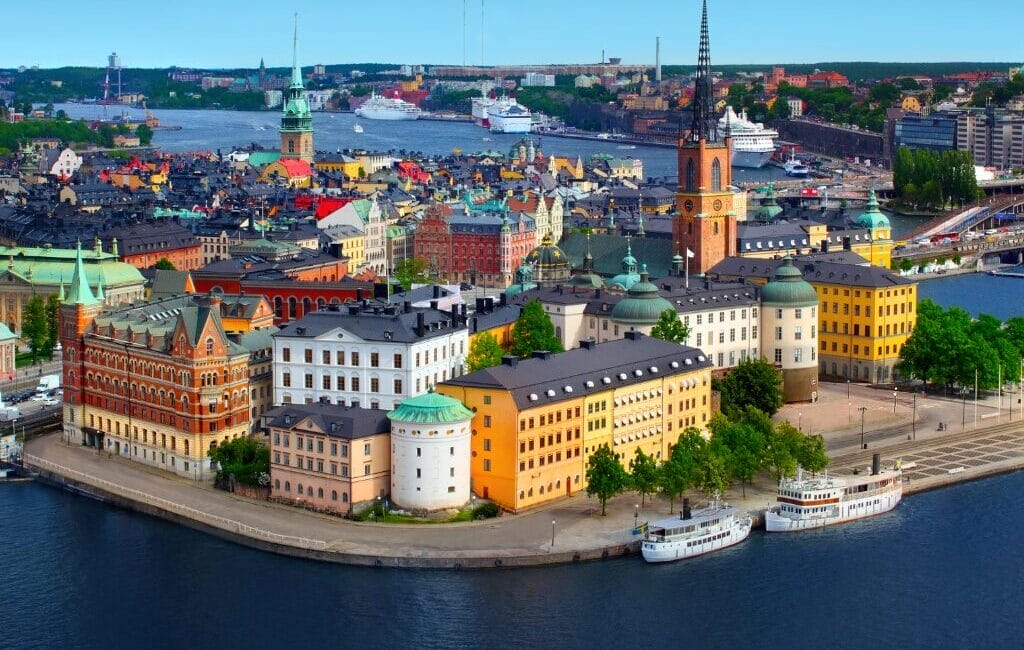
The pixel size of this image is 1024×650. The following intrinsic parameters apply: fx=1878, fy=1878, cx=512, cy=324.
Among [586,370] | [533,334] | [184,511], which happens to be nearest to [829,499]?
[586,370]

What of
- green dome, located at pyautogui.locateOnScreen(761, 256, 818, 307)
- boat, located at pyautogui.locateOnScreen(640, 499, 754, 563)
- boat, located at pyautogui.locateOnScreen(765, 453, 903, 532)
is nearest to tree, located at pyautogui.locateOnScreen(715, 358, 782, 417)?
green dome, located at pyautogui.locateOnScreen(761, 256, 818, 307)

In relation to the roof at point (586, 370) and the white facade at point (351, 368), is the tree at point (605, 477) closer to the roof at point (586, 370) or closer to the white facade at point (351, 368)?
the roof at point (586, 370)

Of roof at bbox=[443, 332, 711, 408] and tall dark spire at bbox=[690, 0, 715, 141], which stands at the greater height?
tall dark spire at bbox=[690, 0, 715, 141]

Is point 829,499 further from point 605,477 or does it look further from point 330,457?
point 330,457

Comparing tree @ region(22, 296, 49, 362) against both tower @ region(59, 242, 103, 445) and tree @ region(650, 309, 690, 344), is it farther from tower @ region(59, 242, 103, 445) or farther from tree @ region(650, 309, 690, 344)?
tree @ region(650, 309, 690, 344)

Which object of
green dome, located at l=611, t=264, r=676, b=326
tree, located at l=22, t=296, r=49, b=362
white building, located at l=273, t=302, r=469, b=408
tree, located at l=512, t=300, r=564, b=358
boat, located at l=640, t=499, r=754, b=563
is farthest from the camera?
tree, located at l=22, t=296, r=49, b=362

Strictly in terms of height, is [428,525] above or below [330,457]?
below
